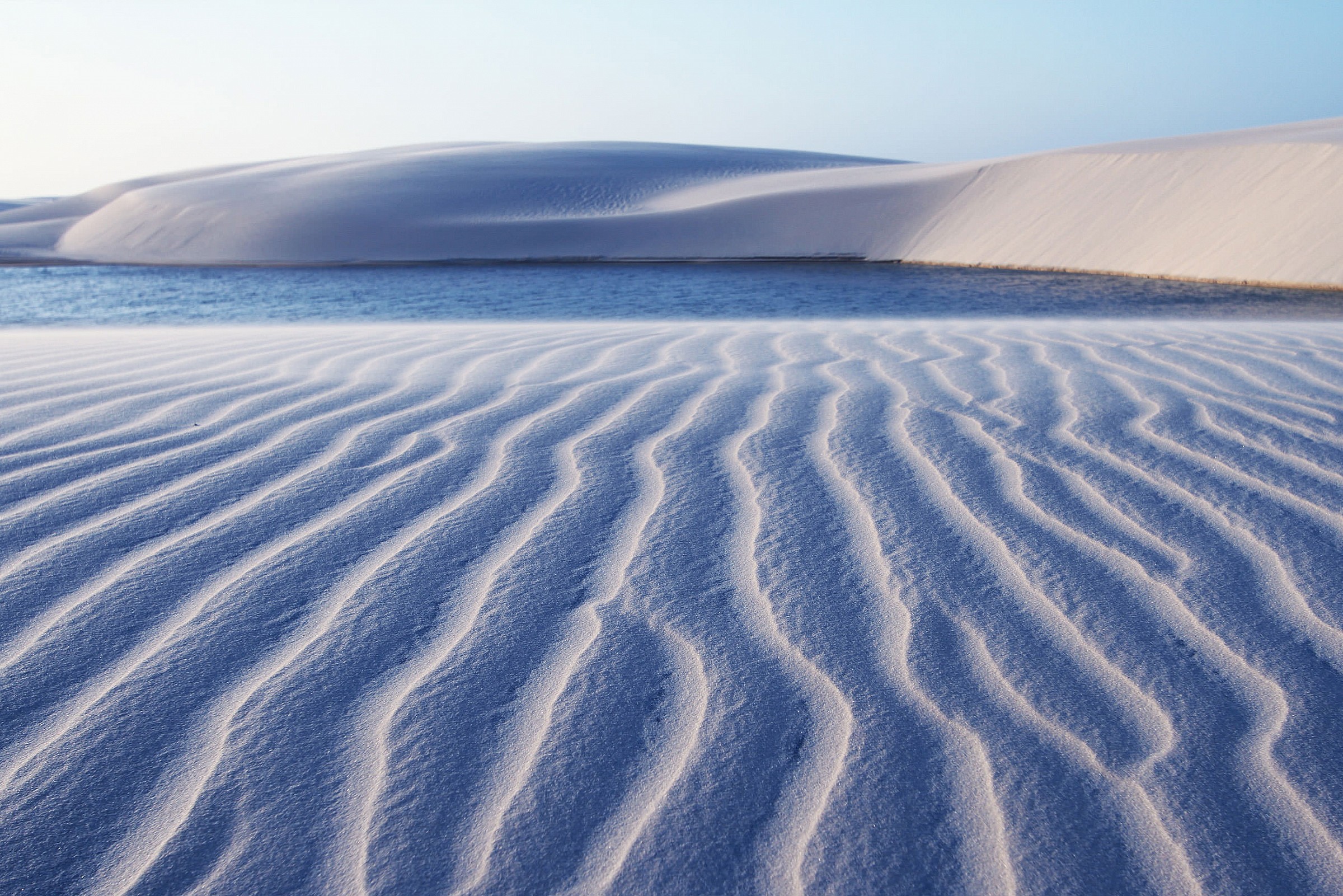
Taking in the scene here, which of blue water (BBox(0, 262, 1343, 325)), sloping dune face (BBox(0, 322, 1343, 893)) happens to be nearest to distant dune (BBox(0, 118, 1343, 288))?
blue water (BBox(0, 262, 1343, 325))

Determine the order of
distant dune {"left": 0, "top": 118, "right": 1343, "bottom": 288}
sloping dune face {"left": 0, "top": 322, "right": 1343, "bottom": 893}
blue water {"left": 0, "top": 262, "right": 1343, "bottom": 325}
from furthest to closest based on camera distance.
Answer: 1. distant dune {"left": 0, "top": 118, "right": 1343, "bottom": 288}
2. blue water {"left": 0, "top": 262, "right": 1343, "bottom": 325}
3. sloping dune face {"left": 0, "top": 322, "right": 1343, "bottom": 893}

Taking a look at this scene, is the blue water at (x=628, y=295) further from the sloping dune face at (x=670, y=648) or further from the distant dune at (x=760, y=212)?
the sloping dune face at (x=670, y=648)

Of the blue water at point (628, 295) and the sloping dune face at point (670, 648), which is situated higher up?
the sloping dune face at point (670, 648)

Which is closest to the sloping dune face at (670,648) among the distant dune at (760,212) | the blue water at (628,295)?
the blue water at (628,295)

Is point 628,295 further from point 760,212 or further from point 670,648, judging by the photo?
point 670,648

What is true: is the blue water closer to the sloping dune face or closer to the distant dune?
the distant dune

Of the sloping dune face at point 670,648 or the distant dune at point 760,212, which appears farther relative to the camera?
the distant dune at point 760,212

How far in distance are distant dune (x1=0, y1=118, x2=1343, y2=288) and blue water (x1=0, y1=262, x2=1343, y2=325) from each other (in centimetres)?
119

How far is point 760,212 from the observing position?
885 inches

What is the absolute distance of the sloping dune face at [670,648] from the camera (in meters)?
1.14

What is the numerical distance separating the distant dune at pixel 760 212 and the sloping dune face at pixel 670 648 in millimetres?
12170

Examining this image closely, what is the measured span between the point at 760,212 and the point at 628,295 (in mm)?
9669

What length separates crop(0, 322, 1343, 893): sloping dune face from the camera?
3.73 ft

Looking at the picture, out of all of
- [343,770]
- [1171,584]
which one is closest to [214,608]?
[343,770]
